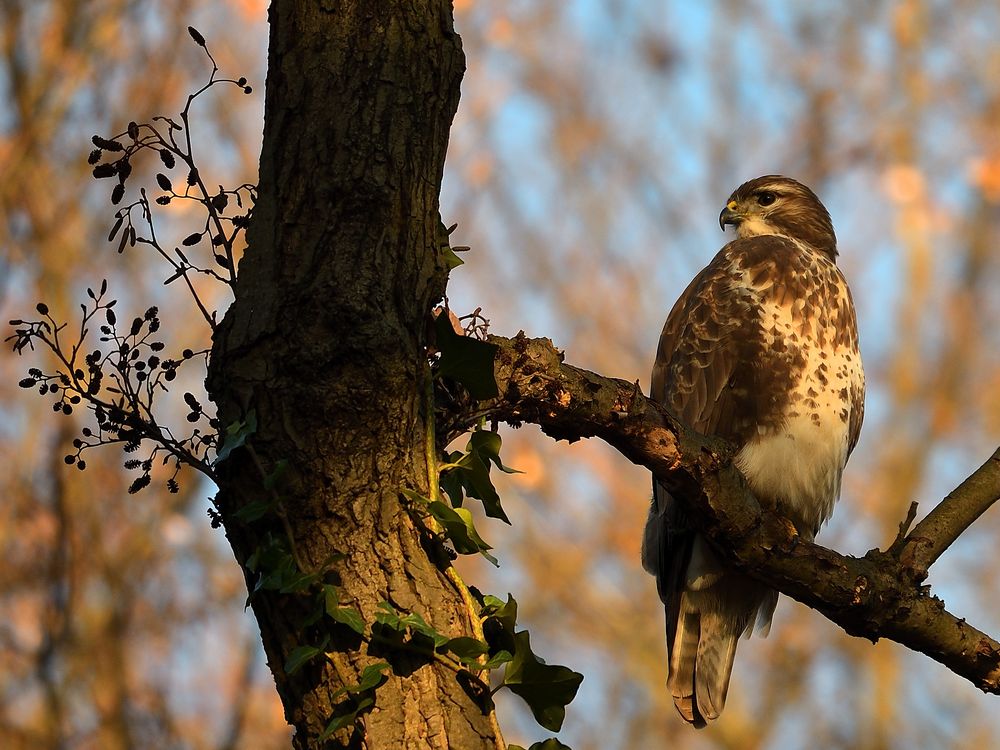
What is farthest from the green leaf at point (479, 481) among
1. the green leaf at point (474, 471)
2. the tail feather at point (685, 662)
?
the tail feather at point (685, 662)

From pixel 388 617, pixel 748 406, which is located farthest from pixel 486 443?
pixel 748 406

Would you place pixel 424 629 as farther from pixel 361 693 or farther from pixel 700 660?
pixel 700 660

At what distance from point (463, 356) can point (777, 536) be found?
1204mm

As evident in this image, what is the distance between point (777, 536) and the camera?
322cm

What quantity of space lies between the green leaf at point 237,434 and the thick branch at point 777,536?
652 millimetres

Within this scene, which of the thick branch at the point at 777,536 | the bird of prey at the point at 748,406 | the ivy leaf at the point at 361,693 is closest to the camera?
the ivy leaf at the point at 361,693

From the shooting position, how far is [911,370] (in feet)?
37.6

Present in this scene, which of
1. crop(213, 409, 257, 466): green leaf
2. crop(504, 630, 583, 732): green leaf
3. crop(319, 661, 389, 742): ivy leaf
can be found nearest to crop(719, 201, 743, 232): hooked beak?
crop(504, 630, 583, 732): green leaf

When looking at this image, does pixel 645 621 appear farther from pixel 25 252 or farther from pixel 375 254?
pixel 375 254

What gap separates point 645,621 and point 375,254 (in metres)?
9.49

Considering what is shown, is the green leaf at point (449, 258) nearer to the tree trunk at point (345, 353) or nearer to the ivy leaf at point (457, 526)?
the tree trunk at point (345, 353)

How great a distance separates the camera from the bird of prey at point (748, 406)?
4.16 metres

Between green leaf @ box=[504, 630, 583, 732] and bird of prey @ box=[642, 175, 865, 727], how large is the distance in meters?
Result: 1.80

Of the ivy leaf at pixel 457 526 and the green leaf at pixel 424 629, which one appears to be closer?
the green leaf at pixel 424 629
